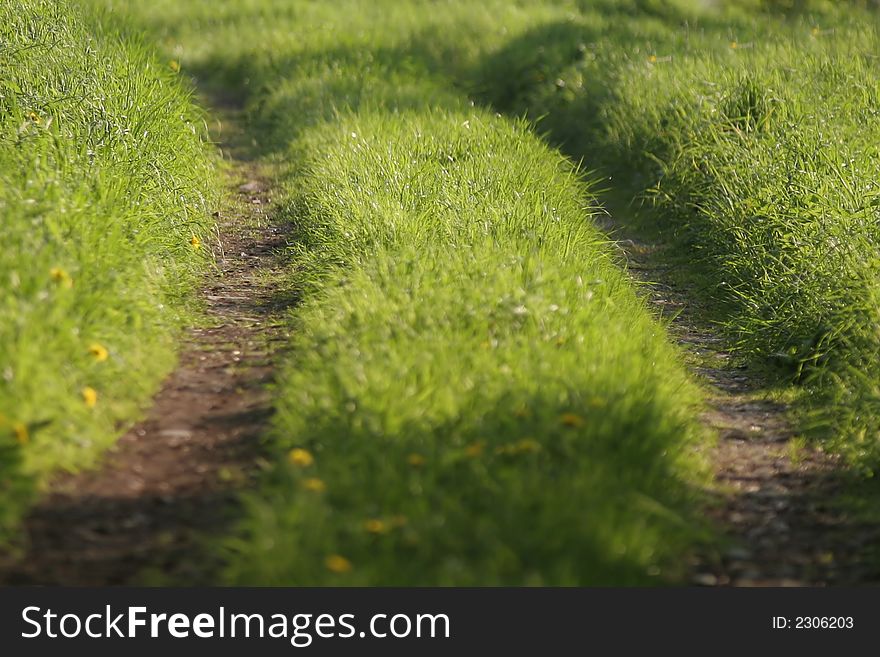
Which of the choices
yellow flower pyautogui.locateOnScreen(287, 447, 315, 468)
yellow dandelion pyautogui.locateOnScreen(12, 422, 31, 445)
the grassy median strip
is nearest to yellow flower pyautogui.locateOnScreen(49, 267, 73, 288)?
yellow dandelion pyautogui.locateOnScreen(12, 422, 31, 445)

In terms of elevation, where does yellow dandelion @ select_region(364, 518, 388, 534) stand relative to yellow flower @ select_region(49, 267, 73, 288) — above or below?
below

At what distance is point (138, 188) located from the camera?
539 centimetres

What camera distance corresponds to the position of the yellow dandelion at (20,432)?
3.44 m

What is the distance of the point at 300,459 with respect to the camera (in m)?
3.43

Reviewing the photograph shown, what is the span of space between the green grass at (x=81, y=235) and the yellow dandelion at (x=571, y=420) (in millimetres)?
1480

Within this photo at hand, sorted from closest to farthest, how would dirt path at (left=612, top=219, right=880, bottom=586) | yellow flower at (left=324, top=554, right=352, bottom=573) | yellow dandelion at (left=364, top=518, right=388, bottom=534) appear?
yellow flower at (left=324, top=554, right=352, bottom=573), yellow dandelion at (left=364, top=518, right=388, bottom=534), dirt path at (left=612, top=219, right=880, bottom=586)

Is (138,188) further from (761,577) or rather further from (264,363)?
(761,577)

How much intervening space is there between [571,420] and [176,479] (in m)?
1.25

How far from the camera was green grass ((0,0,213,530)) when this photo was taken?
3631 mm

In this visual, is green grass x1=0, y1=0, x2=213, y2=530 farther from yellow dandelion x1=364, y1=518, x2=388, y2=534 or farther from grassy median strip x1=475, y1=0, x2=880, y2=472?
grassy median strip x1=475, y1=0, x2=880, y2=472

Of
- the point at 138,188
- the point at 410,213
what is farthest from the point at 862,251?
the point at 138,188

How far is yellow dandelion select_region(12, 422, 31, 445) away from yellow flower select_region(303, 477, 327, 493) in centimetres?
86

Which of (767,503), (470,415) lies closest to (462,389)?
(470,415)

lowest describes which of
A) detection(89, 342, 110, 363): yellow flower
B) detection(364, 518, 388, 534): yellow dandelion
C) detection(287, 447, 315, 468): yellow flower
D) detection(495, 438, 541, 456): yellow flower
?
detection(364, 518, 388, 534): yellow dandelion
